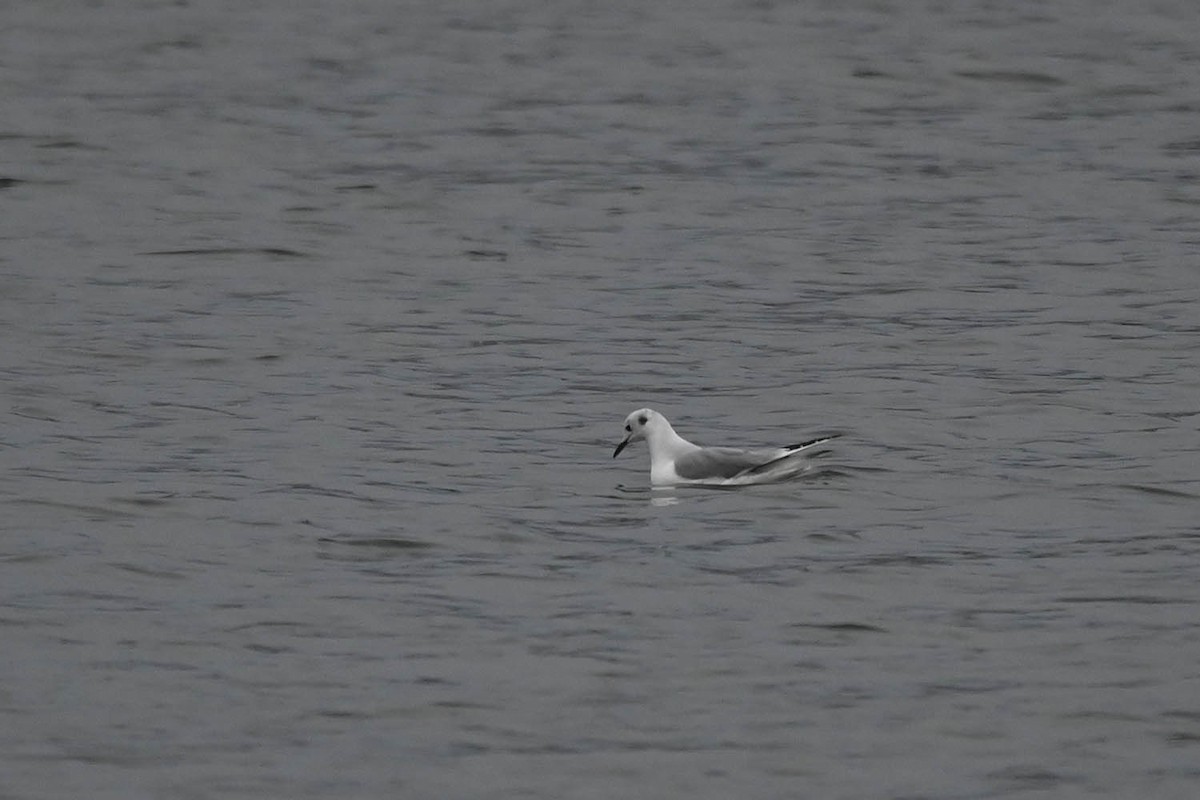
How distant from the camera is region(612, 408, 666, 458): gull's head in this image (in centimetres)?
1554

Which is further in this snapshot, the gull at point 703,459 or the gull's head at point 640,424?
the gull's head at point 640,424

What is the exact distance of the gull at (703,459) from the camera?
14.9m

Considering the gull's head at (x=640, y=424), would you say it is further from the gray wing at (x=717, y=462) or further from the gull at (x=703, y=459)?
the gray wing at (x=717, y=462)

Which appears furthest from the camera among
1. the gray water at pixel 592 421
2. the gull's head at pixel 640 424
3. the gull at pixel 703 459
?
the gull's head at pixel 640 424

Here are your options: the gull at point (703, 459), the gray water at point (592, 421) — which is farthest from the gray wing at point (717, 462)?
the gray water at point (592, 421)

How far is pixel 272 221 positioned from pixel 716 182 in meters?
5.34

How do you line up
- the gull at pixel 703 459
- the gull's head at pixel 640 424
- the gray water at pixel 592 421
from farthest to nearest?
the gull's head at pixel 640 424 < the gull at pixel 703 459 < the gray water at pixel 592 421

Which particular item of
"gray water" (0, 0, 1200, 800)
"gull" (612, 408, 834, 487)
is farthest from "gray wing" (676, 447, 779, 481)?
"gray water" (0, 0, 1200, 800)

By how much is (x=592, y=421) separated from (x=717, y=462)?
2065 millimetres

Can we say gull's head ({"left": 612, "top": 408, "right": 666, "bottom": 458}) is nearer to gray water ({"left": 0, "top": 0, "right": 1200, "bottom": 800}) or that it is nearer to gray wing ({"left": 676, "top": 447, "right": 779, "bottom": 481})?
gray wing ({"left": 676, "top": 447, "right": 779, "bottom": 481})

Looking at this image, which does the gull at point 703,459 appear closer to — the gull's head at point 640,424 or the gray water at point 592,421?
the gull's head at point 640,424

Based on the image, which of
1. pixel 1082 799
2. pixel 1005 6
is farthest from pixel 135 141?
pixel 1082 799

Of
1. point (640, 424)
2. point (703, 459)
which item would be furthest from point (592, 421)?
point (703, 459)

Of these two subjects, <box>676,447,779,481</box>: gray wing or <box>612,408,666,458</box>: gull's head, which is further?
<box>612,408,666,458</box>: gull's head
